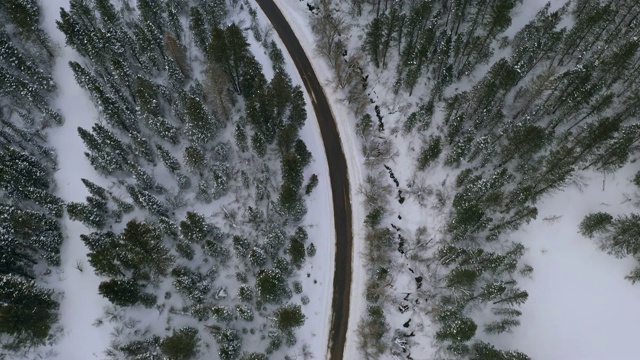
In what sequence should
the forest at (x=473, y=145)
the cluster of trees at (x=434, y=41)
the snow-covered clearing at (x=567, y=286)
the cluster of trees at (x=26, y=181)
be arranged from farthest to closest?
the cluster of trees at (x=434, y=41) → the forest at (x=473, y=145) → the snow-covered clearing at (x=567, y=286) → the cluster of trees at (x=26, y=181)

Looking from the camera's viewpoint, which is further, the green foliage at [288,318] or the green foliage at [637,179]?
the green foliage at [637,179]

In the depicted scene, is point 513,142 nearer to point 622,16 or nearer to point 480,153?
point 480,153

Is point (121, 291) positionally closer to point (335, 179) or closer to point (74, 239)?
point (74, 239)

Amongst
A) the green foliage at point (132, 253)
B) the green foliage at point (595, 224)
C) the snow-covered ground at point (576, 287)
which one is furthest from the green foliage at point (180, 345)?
the green foliage at point (595, 224)

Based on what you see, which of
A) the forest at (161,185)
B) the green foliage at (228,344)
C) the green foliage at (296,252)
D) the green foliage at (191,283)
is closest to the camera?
the green foliage at (228,344)

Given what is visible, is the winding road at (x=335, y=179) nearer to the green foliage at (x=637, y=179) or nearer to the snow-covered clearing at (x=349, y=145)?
the snow-covered clearing at (x=349, y=145)

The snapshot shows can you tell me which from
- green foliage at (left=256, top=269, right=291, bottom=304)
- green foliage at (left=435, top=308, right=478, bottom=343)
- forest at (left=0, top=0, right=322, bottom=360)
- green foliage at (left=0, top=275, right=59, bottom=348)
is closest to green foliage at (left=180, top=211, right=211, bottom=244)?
forest at (left=0, top=0, right=322, bottom=360)
